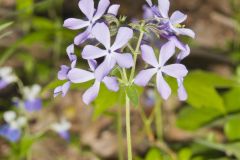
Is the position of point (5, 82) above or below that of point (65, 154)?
above

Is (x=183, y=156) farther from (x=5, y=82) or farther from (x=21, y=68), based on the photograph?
(x=21, y=68)

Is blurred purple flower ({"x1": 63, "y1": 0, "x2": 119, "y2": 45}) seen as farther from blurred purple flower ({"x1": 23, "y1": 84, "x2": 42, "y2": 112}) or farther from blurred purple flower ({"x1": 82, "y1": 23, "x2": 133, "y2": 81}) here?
blurred purple flower ({"x1": 23, "y1": 84, "x2": 42, "y2": 112})

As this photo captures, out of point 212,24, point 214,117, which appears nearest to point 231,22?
point 212,24

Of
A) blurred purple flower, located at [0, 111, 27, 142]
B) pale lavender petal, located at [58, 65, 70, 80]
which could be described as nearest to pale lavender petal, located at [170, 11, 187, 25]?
pale lavender petal, located at [58, 65, 70, 80]

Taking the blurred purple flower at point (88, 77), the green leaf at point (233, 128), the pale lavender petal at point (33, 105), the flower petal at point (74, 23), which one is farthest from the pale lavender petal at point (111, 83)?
the pale lavender petal at point (33, 105)

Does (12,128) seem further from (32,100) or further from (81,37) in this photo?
(81,37)

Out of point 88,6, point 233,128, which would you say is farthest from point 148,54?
point 233,128

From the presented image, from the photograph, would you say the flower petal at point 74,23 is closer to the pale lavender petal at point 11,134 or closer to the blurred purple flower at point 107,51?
the blurred purple flower at point 107,51
